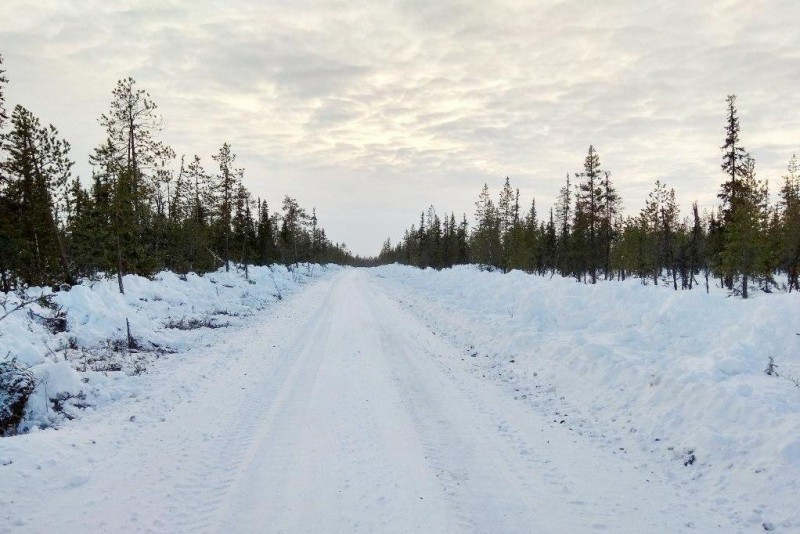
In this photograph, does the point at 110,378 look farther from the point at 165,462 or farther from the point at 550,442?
the point at 550,442

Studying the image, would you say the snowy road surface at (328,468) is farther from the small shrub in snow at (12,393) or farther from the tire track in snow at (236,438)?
the small shrub in snow at (12,393)

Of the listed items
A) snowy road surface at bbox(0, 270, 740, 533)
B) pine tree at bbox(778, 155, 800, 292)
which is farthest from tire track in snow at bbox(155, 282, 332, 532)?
pine tree at bbox(778, 155, 800, 292)

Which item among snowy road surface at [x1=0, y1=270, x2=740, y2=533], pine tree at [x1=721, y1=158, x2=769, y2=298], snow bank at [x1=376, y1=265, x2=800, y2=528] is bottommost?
snowy road surface at [x1=0, y1=270, x2=740, y2=533]

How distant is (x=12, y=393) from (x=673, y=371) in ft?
34.4

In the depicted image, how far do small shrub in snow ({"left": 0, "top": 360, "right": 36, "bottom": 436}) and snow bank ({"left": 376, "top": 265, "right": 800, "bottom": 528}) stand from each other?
827 cm

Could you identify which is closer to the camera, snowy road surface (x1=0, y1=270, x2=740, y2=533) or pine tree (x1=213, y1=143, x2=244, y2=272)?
snowy road surface (x1=0, y1=270, x2=740, y2=533)

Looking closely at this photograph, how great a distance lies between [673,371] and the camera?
765 cm

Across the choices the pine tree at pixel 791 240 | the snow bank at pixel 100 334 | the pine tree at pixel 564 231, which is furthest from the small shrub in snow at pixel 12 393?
the pine tree at pixel 564 231

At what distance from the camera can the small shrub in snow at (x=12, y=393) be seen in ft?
20.4

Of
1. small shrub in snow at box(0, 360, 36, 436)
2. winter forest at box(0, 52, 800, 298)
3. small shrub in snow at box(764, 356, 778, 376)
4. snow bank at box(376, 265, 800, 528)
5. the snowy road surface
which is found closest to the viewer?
the snowy road surface

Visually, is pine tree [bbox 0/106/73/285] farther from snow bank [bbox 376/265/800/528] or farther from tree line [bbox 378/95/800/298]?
tree line [bbox 378/95/800/298]

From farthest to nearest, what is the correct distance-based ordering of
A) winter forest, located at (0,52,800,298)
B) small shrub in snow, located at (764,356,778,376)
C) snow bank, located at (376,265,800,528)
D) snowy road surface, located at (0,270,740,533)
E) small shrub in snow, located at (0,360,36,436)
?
1. winter forest, located at (0,52,800,298)
2. small shrub in snow, located at (764,356,778,376)
3. small shrub in snow, located at (0,360,36,436)
4. snow bank, located at (376,265,800,528)
5. snowy road surface, located at (0,270,740,533)

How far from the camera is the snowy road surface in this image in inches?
169

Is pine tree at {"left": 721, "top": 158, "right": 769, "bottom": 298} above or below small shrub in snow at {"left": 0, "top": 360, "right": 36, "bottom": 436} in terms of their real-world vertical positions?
above
